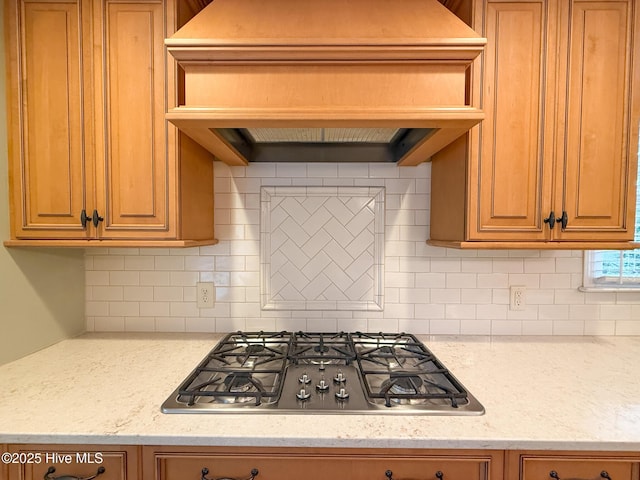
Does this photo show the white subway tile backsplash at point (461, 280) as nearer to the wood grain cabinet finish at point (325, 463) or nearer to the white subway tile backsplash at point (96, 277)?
the wood grain cabinet finish at point (325, 463)

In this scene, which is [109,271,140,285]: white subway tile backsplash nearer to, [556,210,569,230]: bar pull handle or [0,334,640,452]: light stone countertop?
[0,334,640,452]: light stone countertop

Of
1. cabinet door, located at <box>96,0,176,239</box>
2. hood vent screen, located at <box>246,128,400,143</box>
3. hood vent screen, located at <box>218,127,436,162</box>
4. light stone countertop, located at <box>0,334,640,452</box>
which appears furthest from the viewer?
hood vent screen, located at <box>218,127,436,162</box>

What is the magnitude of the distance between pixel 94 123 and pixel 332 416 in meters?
1.28

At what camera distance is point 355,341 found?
5.00 feet

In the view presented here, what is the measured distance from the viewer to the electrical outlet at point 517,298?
1620 mm

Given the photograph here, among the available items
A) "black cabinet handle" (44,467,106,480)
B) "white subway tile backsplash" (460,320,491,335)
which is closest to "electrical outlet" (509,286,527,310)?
"white subway tile backsplash" (460,320,491,335)

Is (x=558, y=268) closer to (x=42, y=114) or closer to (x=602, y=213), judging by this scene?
(x=602, y=213)

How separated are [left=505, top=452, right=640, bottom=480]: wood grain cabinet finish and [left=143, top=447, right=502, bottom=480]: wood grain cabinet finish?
0.17 ft

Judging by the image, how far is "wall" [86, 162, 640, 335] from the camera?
1.62 metres

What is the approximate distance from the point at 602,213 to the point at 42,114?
2081mm

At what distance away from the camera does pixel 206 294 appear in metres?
1.64

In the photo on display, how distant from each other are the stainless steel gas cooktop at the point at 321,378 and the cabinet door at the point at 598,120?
0.74m

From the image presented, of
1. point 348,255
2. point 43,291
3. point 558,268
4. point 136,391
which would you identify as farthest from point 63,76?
point 558,268

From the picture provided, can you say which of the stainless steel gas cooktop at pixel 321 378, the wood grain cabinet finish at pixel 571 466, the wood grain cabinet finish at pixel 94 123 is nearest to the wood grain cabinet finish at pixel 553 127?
the stainless steel gas cooktop at pixel 321 378
